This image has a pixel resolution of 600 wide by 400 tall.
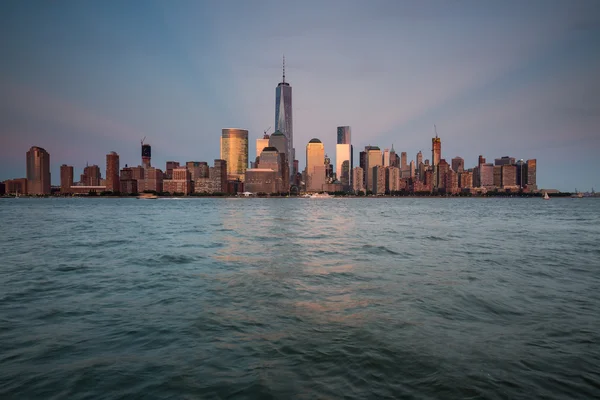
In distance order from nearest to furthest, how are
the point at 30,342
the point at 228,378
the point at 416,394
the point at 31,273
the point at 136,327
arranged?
1. the point at 416,394
2. the point at 228,378
3. the point at 30,342
4. the point at 136,327
5. the point at 31,273

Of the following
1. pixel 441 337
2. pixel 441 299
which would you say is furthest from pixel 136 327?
pixel 441 299

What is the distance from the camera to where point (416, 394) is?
844cm

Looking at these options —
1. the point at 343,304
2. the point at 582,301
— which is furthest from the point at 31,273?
the point at 582,301

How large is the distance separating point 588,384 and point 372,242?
31559 mm

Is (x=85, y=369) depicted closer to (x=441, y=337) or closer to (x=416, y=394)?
(x=416, y=394)

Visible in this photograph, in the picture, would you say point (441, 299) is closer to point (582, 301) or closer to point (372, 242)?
point (582, 301)

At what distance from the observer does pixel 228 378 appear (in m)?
9.21

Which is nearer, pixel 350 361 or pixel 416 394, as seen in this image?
pixel 416 394

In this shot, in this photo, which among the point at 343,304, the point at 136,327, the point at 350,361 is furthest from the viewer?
the point at 343,304

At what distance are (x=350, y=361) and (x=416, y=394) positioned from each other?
2147 millimetres

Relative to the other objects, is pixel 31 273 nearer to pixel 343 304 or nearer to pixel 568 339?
pixel 343 304

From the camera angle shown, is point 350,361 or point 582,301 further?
point 582,301

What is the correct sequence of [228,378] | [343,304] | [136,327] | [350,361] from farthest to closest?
[343,304] → [136,327] → [350,361] → [228,378]

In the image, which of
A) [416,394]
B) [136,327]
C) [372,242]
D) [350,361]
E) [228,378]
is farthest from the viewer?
[372,242]
